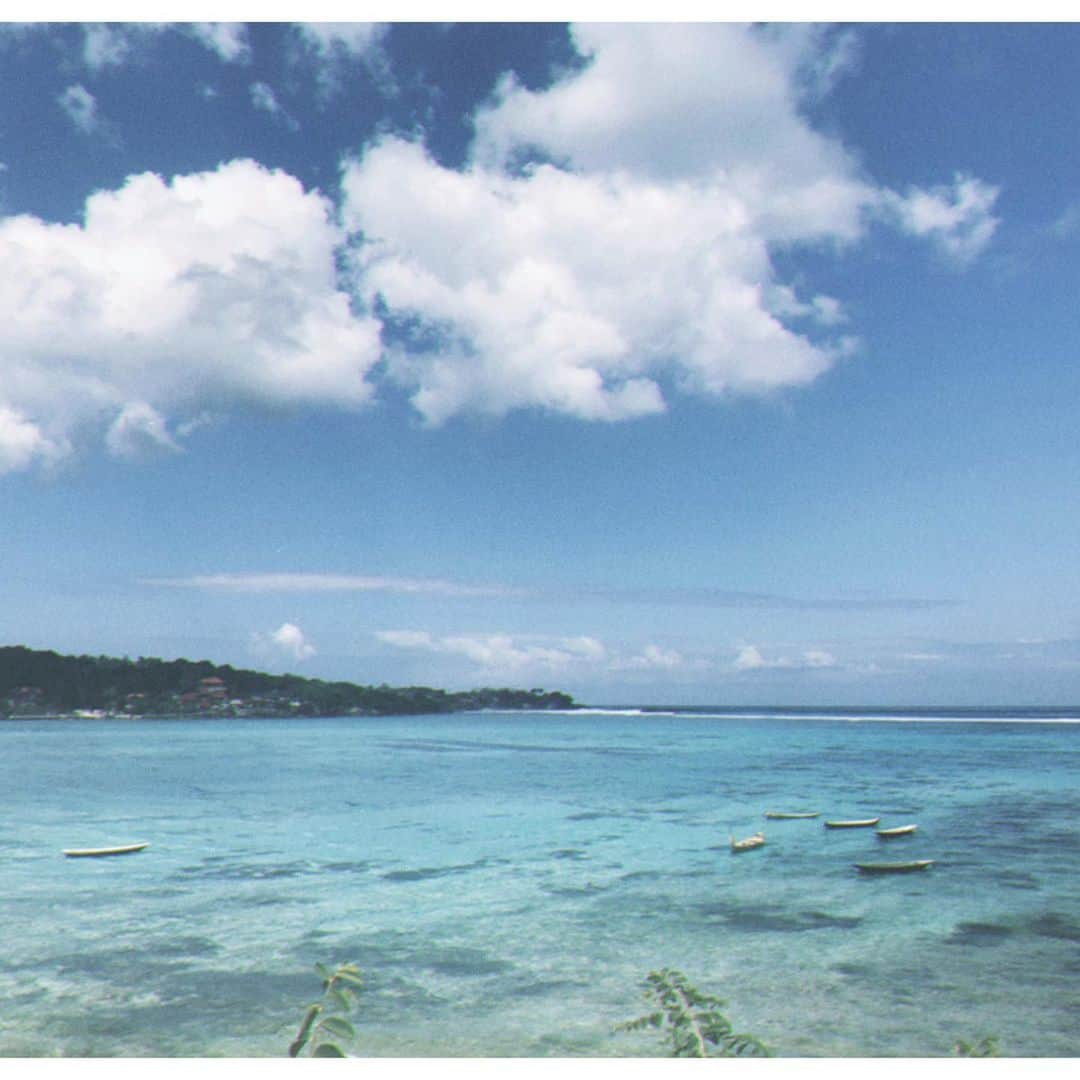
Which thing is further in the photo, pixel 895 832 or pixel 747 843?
pixel 895 832

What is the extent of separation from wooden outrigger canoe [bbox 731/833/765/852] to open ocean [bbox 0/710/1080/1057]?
0.42 ft

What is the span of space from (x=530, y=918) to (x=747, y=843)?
422 centimetres

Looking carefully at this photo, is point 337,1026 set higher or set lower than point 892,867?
higher

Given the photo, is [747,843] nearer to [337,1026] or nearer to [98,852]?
[98,852]

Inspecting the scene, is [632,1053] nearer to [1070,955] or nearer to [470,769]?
[1070,955]

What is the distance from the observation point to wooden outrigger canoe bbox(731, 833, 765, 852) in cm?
1117

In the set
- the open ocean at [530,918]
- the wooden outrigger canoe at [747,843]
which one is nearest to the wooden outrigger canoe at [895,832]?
the open ocean at [530,918]

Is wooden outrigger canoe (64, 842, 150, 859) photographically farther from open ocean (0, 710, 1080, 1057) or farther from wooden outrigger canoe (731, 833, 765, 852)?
wooden outrigger canoe (731, 833, 765, 852)

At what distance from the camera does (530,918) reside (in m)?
7.91

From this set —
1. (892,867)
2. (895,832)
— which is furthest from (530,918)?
(895,832)

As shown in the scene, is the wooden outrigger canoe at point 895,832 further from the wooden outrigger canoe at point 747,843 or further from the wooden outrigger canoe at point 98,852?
the wooden outrigger canoe at point 98,852

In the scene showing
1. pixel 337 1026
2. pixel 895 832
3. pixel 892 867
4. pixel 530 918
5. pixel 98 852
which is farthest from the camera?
pixel 895 832

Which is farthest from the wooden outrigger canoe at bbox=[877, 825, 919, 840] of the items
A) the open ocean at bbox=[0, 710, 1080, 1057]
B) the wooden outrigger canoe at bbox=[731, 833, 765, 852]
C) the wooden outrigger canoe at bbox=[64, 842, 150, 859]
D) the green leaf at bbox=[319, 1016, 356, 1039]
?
the green leaf at bbox=[319, 1016, 356, 1039]
